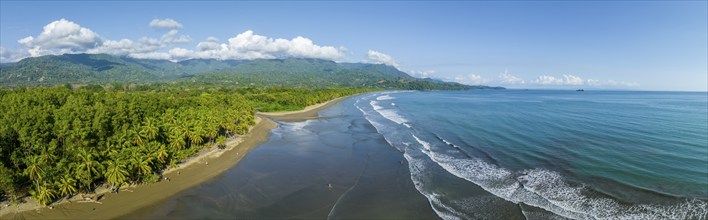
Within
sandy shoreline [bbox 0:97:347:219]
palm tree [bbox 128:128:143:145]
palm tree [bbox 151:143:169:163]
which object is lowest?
sandy shoreline [bbox 0:97:347:219]

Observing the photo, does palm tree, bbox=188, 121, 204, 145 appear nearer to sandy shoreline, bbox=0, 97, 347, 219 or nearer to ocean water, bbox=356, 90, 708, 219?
sandy shoreline, bbox=0, 97, 347, 219

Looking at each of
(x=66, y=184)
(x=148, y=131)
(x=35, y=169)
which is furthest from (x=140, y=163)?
(x=148, y=131)

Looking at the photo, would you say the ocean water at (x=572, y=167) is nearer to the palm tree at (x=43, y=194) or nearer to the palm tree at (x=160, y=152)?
the palm tree at (x=160, y=152)

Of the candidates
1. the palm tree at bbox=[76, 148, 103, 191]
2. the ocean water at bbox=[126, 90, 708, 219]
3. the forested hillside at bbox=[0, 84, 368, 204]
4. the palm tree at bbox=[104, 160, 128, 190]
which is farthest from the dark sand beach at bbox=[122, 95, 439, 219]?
the forested hillside at bbox=[0, 84, 368, 204]

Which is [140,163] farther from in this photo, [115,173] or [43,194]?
[43,194]

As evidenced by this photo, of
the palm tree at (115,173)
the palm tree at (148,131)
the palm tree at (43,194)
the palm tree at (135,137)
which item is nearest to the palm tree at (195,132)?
the palm tree at (148,131)

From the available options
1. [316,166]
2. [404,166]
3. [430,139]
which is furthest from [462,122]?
[316,166]
